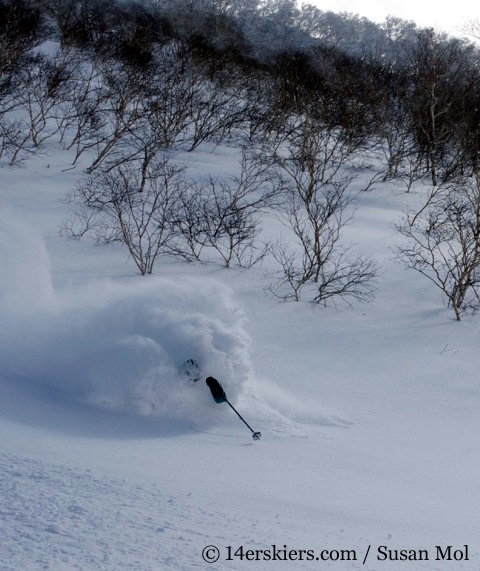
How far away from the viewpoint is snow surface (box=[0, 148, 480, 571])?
366 centimetres

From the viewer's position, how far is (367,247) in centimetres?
1773

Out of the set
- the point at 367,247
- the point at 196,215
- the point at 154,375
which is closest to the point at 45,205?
the point at 196,215

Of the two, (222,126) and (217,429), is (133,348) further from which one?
(222,126)

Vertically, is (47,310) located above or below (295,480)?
above

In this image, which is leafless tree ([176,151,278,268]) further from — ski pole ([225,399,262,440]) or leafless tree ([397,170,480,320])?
ski pole ([225,399,262,440])

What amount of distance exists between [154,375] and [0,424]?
1804 mm

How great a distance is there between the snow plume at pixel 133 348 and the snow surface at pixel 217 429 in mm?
24

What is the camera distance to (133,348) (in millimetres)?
7012

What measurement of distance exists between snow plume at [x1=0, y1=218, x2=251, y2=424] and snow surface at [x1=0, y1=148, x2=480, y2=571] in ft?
0.08

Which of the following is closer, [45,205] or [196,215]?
[196,215]

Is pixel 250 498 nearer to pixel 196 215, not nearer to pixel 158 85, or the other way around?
pixel 196 215

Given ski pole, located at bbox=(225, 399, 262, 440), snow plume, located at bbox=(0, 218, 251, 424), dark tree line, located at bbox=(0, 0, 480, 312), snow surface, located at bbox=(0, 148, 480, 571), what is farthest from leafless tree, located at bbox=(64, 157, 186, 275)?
ski pole, located at bbox=(225, 399, 262, 440)

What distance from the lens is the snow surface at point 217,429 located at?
3662 millimetres

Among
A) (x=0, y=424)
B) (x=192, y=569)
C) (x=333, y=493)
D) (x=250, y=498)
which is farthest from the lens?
(x=0, y=424)
